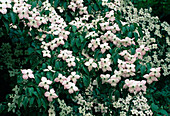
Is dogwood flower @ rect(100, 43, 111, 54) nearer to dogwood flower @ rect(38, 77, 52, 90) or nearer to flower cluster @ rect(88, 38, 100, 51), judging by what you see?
flower cluster @ rect(88, 38, 100, 51)

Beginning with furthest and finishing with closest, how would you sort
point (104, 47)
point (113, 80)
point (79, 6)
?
point (79, 6), point (104, 47), point (113, 80)

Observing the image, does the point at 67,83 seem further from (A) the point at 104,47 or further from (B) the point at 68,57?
(A) the point at 104,47

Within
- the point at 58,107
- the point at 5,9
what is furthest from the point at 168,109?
the point at 5,9

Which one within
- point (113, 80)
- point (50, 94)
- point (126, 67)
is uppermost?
point (126, 67)

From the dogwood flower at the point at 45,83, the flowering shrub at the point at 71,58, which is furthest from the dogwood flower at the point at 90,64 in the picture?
the dogwood flower at the point at 45,83

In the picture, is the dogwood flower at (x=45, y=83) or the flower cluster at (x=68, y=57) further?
the flower cluster at (x=68, y=57)

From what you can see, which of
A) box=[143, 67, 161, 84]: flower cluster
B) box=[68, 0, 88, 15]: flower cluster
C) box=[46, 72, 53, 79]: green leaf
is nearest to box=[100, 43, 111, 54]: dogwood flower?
box=[143, 67, 161, 84]: flower cluster

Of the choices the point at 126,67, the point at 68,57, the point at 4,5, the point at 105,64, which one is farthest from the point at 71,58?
the point at 4,5

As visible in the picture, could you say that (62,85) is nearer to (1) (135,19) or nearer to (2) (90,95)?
(2) (90,95)

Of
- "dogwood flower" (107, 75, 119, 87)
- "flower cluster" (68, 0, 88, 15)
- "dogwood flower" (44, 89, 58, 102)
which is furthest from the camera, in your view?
"flower cluster" (68, 0, 88, 15)

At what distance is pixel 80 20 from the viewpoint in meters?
2.33

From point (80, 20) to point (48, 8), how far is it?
0.34 meters

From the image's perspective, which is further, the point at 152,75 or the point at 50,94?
the point at 152,75

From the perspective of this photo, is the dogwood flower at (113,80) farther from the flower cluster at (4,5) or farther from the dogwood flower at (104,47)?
the flower cluster at (4,5)
